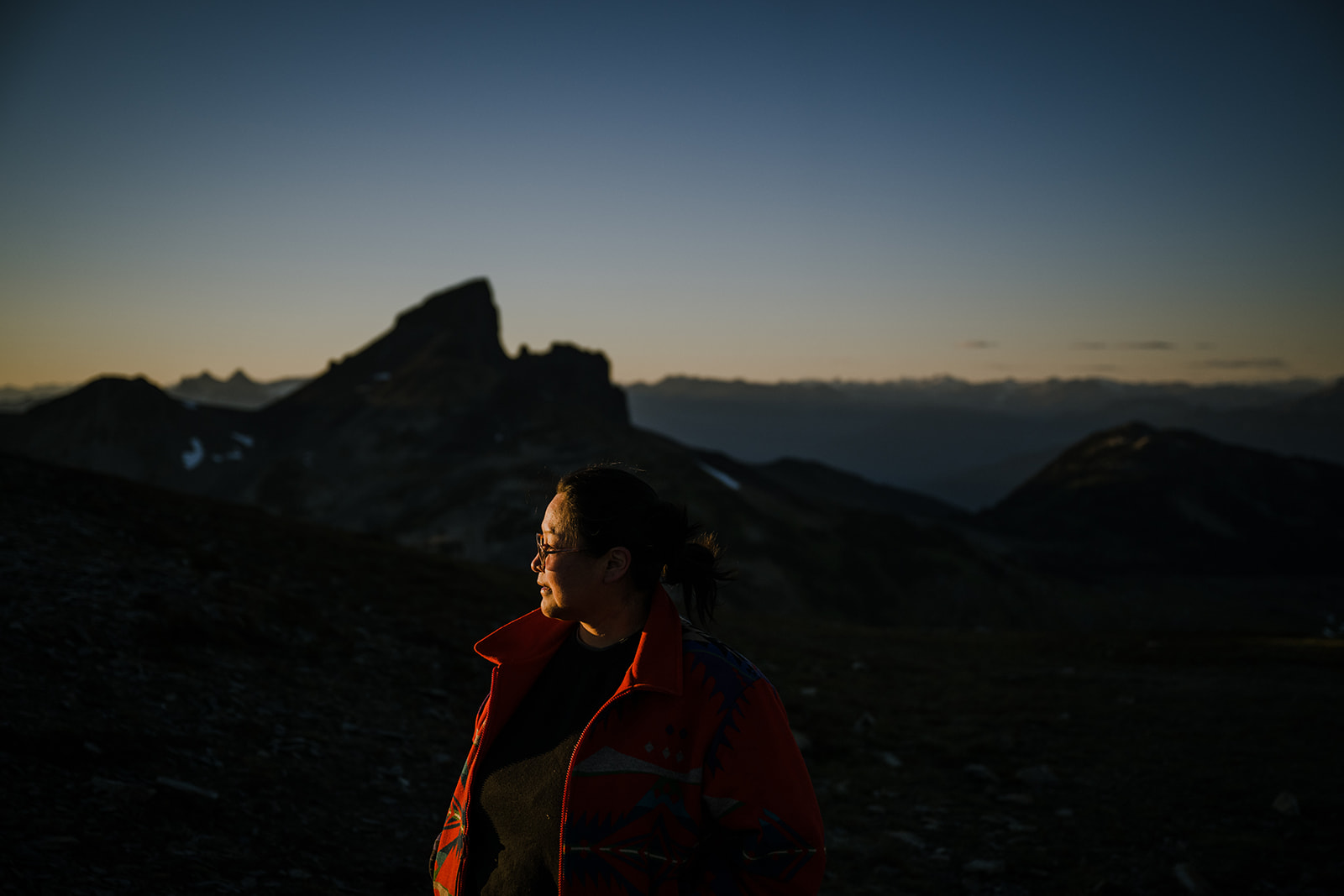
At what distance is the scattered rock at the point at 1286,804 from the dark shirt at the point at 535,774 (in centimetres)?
1204

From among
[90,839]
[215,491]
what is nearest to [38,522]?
[90,839]

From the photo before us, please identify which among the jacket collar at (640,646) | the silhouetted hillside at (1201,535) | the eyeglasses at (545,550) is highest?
the eyeglasses at (545,550)

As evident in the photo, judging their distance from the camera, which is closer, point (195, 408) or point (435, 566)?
point (435, 566)

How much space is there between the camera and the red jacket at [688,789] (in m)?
3.09

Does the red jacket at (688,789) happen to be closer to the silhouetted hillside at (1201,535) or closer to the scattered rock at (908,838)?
the scattered rock at (908,838)

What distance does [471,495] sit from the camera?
380ft

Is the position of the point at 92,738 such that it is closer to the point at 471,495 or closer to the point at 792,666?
the point at 792,666

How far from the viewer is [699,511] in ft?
337

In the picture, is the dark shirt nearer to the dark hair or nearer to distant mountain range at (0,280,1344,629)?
the dark hair

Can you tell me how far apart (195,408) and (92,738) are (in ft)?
703

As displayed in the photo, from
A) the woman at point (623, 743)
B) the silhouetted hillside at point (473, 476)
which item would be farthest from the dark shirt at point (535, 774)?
the silhouetted hillside at point (473, 476)

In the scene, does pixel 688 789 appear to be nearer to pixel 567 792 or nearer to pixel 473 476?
pixel 567 792

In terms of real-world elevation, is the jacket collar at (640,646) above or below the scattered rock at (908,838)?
above

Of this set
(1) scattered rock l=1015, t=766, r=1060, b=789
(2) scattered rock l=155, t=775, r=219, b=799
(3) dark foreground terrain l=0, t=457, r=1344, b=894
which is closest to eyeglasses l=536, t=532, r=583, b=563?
(3) dark foreground terrain l=0, t=457, r=1344, b=894
